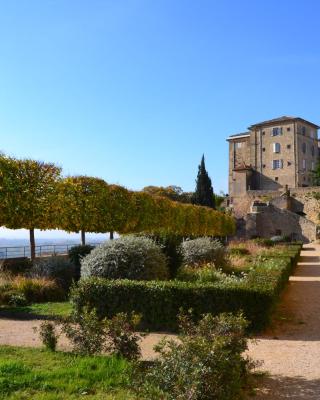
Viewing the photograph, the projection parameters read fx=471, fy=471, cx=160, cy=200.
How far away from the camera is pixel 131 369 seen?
16.3 ft

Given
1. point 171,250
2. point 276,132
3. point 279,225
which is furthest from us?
point 276,132

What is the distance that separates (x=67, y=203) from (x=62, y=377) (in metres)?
16.7

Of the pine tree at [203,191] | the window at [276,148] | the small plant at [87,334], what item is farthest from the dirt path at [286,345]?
the window at [276,148]

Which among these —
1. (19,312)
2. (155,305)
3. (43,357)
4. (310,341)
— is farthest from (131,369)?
(19,312)

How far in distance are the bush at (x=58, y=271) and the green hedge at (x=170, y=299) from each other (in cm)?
446

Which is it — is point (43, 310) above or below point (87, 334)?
below

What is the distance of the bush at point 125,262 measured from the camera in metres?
10.9

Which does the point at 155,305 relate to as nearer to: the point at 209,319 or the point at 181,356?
the point at 209,319

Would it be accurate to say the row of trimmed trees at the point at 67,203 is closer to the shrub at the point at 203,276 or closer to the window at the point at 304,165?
the shrub at the point at 203,276

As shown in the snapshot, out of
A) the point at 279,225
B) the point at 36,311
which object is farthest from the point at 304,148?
the point at 36,311

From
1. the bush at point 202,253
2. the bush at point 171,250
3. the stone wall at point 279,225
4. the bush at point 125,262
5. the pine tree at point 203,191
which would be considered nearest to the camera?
the bush at point 125,262

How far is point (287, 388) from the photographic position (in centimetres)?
541

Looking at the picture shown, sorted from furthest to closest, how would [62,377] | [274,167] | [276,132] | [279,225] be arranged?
[276,132]
[274,167]
[279,225]
[62,377]

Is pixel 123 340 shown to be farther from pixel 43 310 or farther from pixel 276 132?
pixel 276 132
